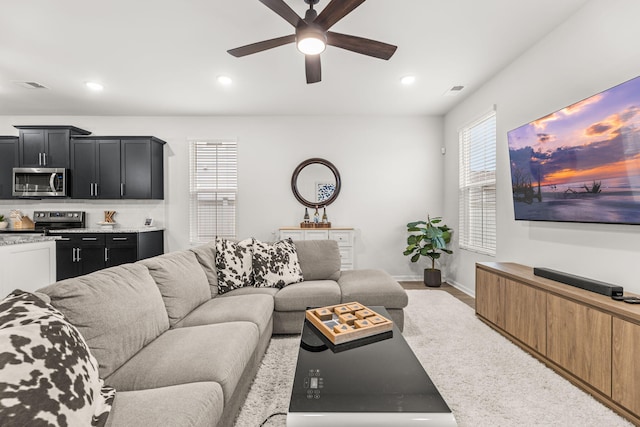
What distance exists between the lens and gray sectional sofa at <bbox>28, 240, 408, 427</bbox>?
1.16 meters

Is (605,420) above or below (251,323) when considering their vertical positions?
below

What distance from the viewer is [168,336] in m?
1.76

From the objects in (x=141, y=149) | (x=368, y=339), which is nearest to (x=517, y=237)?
(x=368, y=339)

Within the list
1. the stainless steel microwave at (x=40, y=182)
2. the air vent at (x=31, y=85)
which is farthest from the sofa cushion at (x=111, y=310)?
the stainless steel microwave at (x=40, y=182)

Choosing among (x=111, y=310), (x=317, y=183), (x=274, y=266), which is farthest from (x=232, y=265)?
(x=317, y=183)

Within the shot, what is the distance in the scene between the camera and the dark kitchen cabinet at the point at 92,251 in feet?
14.4

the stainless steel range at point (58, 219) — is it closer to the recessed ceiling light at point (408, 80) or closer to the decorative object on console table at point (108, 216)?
the decorative object on console table at point (108, 216)

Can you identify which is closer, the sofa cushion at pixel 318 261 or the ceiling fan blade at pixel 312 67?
the ceiling fan blade at pixel 312 67

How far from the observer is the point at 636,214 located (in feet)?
6.30

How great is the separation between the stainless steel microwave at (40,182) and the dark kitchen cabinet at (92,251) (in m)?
0.71

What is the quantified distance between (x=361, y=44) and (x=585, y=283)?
2.34 m

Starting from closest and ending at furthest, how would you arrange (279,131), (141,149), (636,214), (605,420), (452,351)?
(605,420) → (636,214) → (452,351) → (141,149) → (279,131)

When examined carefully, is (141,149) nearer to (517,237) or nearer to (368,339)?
(368,339)

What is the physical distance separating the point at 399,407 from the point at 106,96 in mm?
5054
